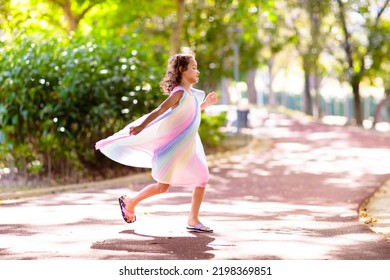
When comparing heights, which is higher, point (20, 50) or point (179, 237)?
point (20, 50)

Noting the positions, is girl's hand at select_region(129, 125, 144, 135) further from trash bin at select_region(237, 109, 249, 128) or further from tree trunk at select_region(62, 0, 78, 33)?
trash bin at select_region(237, 109, 249, 128)

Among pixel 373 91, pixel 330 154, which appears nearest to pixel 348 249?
pixel 330 154

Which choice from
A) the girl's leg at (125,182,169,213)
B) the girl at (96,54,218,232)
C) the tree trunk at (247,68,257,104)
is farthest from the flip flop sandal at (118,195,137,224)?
the tree trunk at (247,68,257,104)

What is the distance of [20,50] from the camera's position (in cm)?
1600

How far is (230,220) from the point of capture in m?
10.2

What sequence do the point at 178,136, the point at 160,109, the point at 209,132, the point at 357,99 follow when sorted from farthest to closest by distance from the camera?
the point at 357,99
the point at 209,132
the point at 178,136
the point at 160,109

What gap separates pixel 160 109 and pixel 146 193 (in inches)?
34.9

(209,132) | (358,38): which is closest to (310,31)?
(358,38)

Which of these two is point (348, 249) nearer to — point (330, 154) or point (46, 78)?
point (46, 78)

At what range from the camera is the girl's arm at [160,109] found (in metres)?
8.58

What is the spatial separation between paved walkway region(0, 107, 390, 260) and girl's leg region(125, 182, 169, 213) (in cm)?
26

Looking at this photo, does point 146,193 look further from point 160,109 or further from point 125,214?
point 160,109

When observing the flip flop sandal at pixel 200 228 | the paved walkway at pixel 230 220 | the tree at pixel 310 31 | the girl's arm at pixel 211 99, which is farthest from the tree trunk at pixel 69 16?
the tree at pixel 310 31
